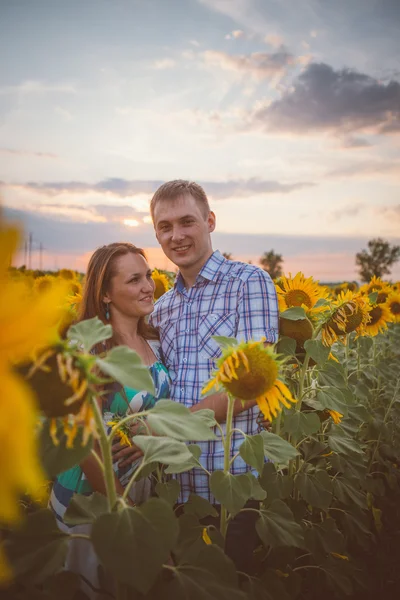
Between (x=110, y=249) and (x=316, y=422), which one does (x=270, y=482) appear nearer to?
(x=316, y=422)

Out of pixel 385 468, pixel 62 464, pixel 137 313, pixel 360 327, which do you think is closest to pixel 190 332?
pixel 137 313

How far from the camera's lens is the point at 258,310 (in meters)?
2.61

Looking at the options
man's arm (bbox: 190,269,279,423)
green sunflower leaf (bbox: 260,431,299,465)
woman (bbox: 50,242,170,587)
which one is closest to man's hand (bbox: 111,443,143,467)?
woman (bbox: 50,242,170,587)

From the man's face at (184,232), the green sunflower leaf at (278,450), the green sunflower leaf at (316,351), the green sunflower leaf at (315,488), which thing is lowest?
the green sunflower leaf at (315,488)

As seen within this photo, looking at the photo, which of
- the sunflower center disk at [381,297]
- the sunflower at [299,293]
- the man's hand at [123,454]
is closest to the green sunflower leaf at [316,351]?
the sunflower at [299,293]

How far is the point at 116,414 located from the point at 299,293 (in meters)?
1.35

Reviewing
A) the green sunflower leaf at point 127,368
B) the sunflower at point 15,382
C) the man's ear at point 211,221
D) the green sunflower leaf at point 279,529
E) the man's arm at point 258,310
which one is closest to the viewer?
the sunflower at point 15,382

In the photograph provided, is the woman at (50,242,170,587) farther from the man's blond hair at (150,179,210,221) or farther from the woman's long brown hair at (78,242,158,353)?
the man's blond hair at (150,179,210,221)

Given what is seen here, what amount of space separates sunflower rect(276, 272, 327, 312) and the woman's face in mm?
864

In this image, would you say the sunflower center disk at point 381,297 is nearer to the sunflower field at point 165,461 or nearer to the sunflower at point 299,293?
the sunflower field at point 165,461

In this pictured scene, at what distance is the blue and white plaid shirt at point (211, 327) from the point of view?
2586 mm

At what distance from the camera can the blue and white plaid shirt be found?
259 cm

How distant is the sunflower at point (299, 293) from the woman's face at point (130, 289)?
864 mm

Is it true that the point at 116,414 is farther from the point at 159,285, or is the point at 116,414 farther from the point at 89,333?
the point at 159,285
